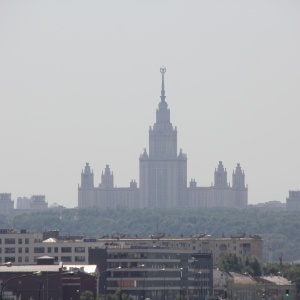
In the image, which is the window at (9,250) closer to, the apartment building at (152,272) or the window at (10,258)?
the window at (10,258)

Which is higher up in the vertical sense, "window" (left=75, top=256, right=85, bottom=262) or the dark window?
the dark window

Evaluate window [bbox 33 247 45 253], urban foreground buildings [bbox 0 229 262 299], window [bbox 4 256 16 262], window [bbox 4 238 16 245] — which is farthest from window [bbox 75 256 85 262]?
window [bbox 4 238 16 245]

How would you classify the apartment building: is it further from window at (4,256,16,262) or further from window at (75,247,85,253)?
window at (4,256,16,262)

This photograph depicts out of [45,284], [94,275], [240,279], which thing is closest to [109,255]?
[240,279]

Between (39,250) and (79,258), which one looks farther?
(39,250)

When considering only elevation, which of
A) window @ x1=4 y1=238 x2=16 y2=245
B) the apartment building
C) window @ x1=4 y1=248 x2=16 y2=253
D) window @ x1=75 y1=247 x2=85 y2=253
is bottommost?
the apartment building

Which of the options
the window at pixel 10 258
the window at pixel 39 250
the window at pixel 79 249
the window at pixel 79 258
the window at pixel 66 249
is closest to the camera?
the window at pixel 79 258

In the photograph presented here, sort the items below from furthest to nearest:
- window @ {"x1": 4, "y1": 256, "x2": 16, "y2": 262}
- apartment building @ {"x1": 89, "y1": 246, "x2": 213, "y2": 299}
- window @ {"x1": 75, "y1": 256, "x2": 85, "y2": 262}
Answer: window @ {"x1": 4, "y1": 256, "x2": 16, "y2": 262} → window @ {"x1": 75, "y1": 256, "x2": 85, "y2": 262} → apartment building @ {"x1": 89, "y1": 246, "x2": 213, "y2": 299}

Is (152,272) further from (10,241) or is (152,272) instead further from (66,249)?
(10,241)

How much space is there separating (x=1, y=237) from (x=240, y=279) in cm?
2592

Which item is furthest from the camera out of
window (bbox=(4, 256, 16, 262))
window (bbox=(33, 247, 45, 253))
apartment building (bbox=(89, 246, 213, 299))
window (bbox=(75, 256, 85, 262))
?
window (bbox=(4, 256, 16, 262))

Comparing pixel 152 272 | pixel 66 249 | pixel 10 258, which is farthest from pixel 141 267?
pixel 10 258

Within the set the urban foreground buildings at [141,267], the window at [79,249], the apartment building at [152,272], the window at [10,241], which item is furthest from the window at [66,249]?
the apartment building at [152,272]

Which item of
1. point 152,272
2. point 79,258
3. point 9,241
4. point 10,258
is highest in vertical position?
point 9,241
